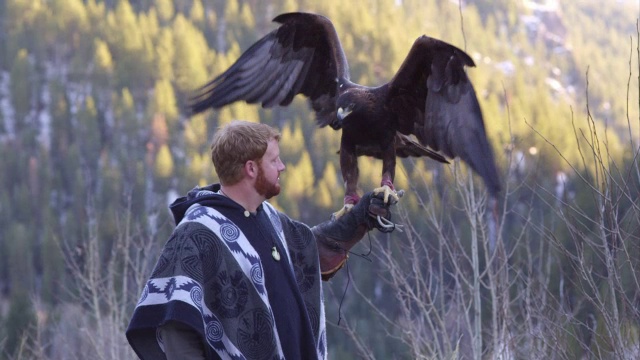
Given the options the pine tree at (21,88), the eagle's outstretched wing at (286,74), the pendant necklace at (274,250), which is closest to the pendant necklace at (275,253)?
the pendant necklace at (274,250)

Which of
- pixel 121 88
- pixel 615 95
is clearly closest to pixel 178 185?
pixel 121 88

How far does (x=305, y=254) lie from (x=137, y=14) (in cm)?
6520

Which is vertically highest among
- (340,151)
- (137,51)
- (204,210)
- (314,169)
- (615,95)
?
(204,210)

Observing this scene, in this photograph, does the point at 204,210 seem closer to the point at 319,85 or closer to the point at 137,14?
the point at 319,85

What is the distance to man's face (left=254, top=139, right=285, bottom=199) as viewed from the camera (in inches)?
110

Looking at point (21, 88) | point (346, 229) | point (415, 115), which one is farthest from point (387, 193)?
point (21, 88)

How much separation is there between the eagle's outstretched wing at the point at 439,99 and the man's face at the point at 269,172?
1.16 m

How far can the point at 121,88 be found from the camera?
193ft

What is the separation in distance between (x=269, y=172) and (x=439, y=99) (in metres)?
1.33

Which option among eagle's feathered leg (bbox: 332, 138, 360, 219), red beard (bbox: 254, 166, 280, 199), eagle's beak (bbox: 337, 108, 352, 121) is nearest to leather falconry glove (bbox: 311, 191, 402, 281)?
eagle's feathered leg (bbox: 332, 138, 360, 219)

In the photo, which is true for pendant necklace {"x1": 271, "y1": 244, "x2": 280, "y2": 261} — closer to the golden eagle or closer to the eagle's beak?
the golden eagle

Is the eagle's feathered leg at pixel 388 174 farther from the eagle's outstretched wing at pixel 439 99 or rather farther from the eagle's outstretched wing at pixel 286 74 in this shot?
the eagle's outstretched wing at pixel 286 74

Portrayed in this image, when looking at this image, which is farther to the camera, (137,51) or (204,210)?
(137,51)

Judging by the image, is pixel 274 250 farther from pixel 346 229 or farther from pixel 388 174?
pixel 388 174
